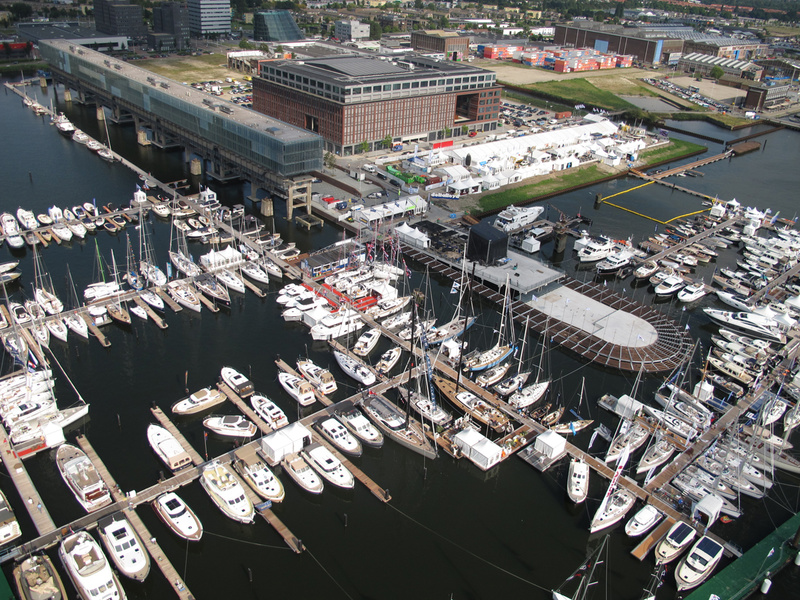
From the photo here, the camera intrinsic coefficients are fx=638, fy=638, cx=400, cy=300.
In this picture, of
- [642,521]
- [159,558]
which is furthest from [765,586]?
[159,558]

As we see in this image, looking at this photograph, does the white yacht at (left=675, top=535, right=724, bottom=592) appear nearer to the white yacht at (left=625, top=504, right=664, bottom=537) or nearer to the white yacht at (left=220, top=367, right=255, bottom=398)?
the white yacht at (left=625, top=504, right=664, bottom=537)

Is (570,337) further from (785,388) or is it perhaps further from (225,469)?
(225,469)

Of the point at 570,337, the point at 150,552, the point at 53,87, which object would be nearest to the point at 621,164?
the point at 570,337

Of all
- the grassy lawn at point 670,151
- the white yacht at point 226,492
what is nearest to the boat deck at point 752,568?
the white yacht at point 226,492

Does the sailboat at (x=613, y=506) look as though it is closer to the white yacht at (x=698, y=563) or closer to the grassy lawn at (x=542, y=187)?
the white yacht at (x=698, y=563)

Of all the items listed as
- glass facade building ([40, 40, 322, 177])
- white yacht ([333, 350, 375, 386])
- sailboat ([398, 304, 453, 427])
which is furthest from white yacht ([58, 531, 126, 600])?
glass facade building ([40, 40, 322, 177])

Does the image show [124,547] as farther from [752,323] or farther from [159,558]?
[752,323]
